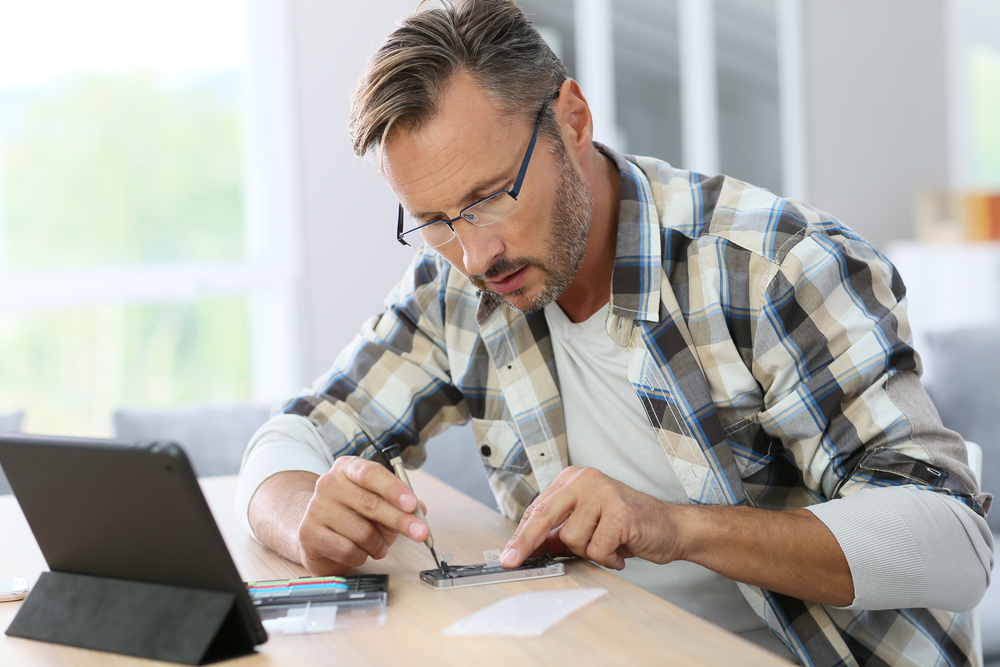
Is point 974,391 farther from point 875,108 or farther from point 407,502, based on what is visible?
point 875,108

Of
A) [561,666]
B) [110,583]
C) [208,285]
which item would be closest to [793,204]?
[561,666]

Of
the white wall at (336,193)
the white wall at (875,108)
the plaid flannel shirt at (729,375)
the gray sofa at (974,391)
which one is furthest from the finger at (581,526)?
the white wall at (875,108)

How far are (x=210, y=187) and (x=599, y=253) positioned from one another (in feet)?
7.59

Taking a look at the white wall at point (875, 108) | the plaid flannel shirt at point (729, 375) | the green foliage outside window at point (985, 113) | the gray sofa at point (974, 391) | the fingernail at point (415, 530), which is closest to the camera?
the fingernail at point (415, 530)

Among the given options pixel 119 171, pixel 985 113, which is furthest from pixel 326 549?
pixel 985 113

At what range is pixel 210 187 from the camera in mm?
3270

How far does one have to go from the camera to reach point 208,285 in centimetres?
324

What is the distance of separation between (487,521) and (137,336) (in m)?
2.40

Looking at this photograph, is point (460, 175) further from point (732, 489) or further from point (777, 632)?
point (777, 632)

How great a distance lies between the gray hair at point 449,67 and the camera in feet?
3.71

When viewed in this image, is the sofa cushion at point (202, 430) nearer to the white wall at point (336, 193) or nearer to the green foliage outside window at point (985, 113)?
the white wall at point (336, 193)

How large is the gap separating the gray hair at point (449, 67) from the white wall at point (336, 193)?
6.57 feet

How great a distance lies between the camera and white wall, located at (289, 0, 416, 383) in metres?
3.21

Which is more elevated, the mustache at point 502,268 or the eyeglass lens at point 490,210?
the eyeglass lens at point 490,210
